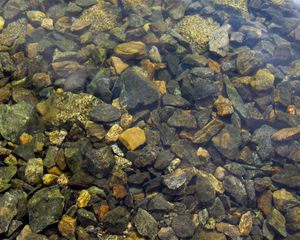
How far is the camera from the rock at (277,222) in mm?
5566

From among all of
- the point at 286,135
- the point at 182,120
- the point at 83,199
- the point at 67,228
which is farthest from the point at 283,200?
the point at 67,228

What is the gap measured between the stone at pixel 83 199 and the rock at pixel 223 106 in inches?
114

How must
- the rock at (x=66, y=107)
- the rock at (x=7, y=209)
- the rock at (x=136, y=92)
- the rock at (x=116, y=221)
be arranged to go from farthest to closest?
the rock at (x=136, y=92), the rock at (x=66, y=107), the rock at (x=116, y=221), the rock at (x=7, y=209)

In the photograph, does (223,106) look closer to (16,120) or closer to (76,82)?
(76,82)

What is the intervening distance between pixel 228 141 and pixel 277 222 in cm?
158

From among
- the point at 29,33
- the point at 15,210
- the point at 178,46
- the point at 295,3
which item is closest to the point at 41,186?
the point at 15,210

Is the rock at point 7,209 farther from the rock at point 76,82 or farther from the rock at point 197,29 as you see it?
the rock at point 197,29

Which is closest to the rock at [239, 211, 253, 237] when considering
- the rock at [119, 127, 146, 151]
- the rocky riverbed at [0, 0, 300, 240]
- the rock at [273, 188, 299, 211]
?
the rocky riverbed at [0, 0, 300, 240]

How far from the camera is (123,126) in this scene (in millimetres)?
6227

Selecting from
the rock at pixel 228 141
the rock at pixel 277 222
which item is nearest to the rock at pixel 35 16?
the rock at pixel 228 141

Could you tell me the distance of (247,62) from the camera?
290 inches

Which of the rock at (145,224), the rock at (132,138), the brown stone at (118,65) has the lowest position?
the rock at (145,224)

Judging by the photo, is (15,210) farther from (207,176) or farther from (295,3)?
(295,3)

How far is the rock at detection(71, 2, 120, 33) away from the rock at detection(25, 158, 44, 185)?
3.35 meters
